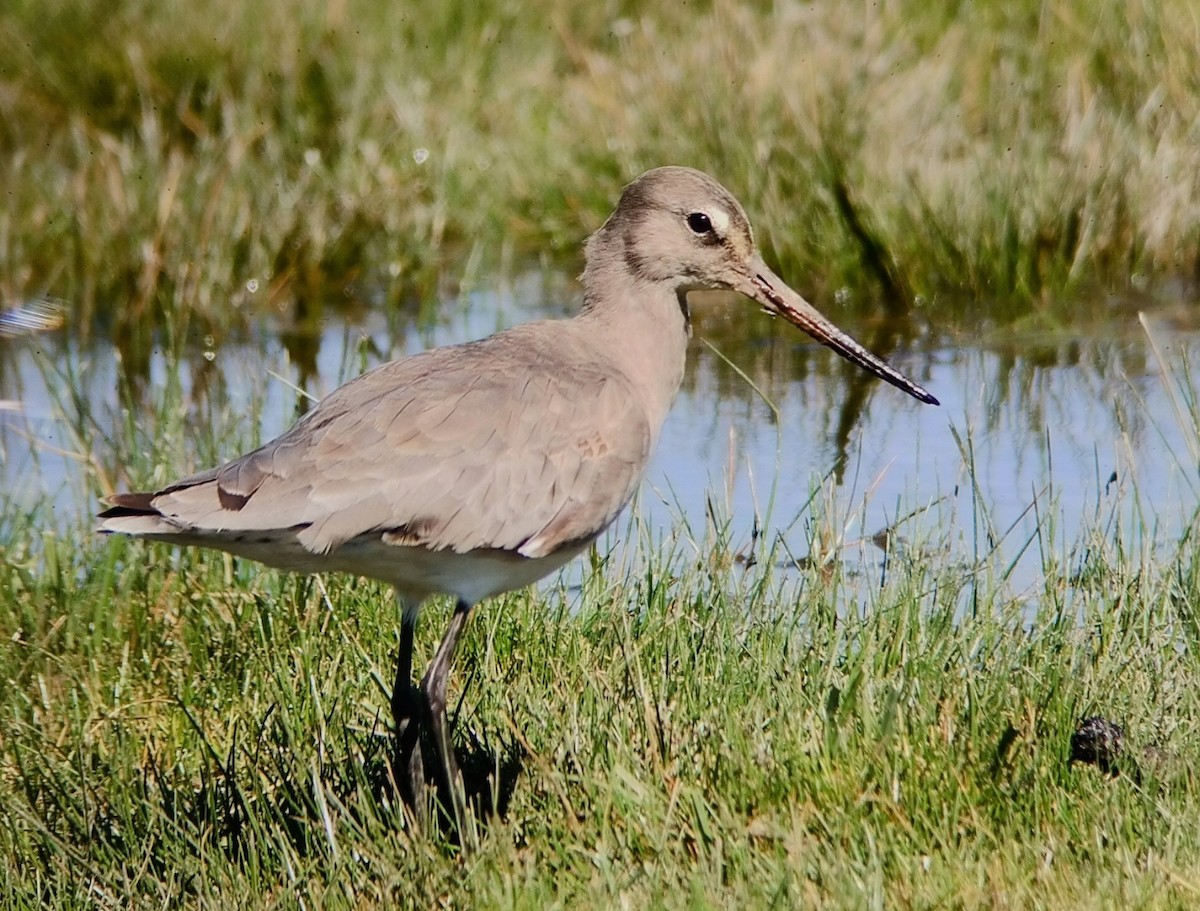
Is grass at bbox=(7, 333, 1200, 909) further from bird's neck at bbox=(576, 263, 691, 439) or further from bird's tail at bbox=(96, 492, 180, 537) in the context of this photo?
bird's tail at bbox=(96, 492, 180, 537)

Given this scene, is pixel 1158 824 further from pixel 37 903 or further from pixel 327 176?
pixel 327 176

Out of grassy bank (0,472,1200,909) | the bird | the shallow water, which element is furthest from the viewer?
the shallow water

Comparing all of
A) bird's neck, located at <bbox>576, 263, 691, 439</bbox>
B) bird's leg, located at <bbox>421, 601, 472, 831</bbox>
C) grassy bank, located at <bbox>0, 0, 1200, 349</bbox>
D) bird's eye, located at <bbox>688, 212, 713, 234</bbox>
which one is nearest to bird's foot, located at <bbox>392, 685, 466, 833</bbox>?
bird's leg, located at <bbox>421, 601, 472, 831</bbox>

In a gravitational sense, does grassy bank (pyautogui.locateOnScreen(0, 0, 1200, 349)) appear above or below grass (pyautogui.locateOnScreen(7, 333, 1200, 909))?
above

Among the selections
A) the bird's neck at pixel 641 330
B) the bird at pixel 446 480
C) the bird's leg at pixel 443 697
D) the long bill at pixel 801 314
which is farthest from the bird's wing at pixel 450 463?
the long bill at pixel 801 314

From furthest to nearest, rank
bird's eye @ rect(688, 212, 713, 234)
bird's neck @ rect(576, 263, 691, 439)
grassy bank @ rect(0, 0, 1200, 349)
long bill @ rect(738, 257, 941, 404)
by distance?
grassy bank @ rect(0, 0, 1200, 349)
long bill @ rect(738, 257, 941, 404)
bird's eye @ rect(688, 212, 713, 234)
bird's neck @ rect(576, 263, 691, 439)

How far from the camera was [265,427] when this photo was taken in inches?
288

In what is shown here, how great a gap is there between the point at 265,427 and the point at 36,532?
52.4 inches

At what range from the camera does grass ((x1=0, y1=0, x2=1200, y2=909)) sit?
4.06 m

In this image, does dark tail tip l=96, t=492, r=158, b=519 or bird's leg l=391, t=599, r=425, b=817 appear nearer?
dark tail tip l=96, t=492, r=158, b=519

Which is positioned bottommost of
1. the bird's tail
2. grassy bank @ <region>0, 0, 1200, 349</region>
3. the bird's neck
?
the bird's tail

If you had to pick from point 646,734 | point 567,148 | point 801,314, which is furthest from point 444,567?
point 567,148

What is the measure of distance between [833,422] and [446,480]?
117 inches

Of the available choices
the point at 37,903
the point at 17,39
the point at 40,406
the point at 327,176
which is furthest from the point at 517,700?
the point at 17,39
